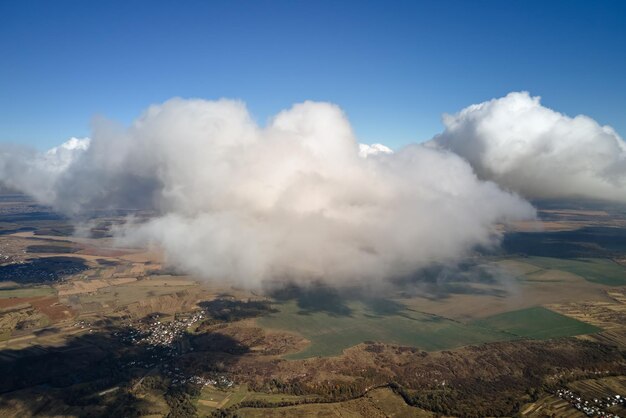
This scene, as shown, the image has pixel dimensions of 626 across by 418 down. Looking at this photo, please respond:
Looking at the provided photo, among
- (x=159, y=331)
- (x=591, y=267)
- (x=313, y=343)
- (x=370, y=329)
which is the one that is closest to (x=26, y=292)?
(x=159, y=331)

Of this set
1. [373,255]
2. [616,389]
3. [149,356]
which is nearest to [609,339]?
[616,389]

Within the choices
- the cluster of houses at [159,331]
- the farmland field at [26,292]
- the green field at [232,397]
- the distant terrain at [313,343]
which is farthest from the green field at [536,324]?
the farmland field at [26,292]

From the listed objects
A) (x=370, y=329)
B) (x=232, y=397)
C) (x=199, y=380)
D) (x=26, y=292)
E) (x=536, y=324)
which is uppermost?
(x=26, y=292)

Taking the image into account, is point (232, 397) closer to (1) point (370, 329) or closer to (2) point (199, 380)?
(2) point (199, 380)

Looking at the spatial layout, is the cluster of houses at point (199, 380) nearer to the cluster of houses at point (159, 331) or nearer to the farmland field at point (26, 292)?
the cluster of houses at point (159, 331)

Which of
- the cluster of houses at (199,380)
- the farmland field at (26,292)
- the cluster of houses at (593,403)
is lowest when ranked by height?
the cluster of houses at (199,380)

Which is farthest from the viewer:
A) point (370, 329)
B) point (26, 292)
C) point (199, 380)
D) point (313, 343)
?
point (26, 292)

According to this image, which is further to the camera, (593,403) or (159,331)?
(159,331)
